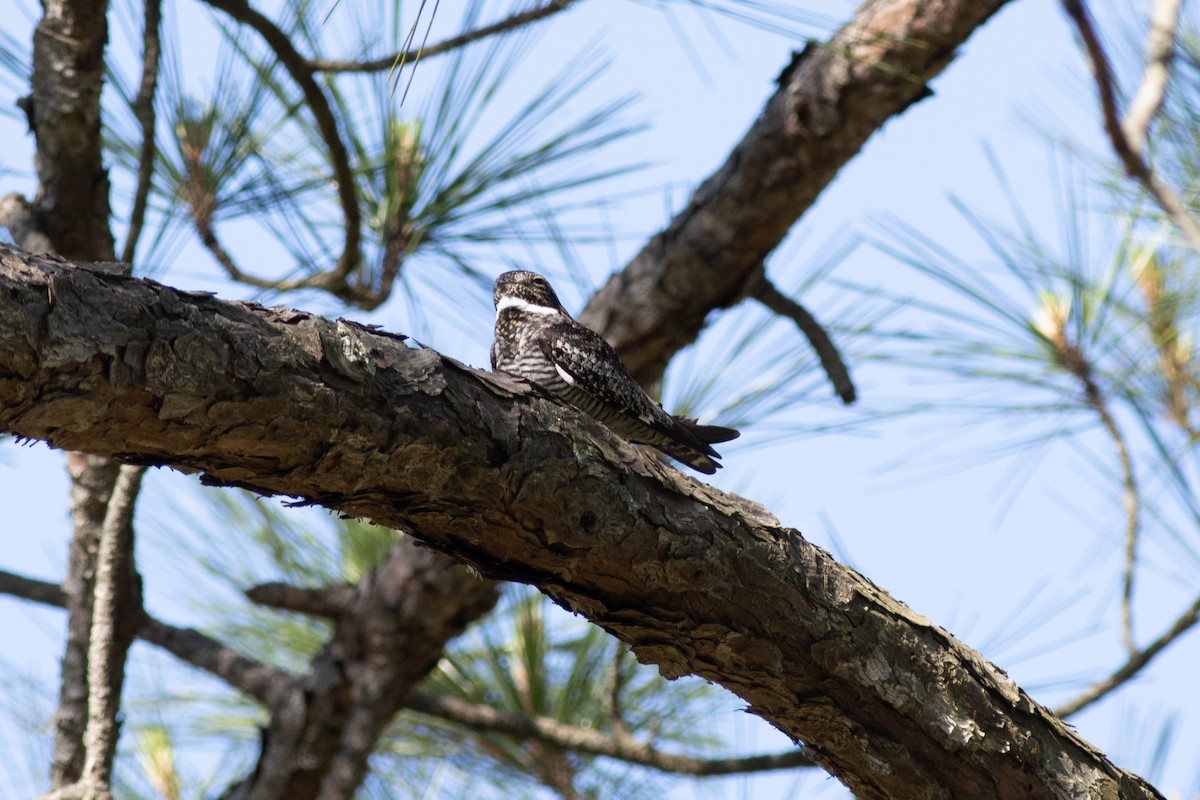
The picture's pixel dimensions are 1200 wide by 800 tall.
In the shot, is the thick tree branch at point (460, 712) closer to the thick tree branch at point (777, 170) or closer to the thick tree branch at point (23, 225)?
the thick tree branch at point (23, 225)

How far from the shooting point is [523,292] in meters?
3.99

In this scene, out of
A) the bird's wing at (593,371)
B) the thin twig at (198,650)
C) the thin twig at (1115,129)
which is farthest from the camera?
the thin twig at (198,650)

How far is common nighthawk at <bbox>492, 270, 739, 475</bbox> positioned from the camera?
3.36m

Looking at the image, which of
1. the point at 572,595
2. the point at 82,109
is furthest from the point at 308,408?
the point at 82,109

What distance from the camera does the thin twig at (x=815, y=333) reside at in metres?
3.81

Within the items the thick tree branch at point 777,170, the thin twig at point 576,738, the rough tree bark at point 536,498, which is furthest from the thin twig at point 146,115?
the thin twig at point 576,738

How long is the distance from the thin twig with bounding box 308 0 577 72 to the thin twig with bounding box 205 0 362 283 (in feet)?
0.22

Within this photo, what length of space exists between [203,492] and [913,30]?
3439mm

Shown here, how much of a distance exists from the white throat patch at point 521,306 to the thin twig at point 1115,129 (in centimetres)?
262

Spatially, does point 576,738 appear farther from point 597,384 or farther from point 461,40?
point 461,40

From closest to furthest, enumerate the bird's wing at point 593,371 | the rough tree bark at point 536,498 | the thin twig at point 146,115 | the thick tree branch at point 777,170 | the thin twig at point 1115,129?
the thin twig at point 1115,129, the rough tree bark at point 536,498, the thin twig at point 146,115, the bird's wing at point 593,371, the thick tree branch at point 777,170

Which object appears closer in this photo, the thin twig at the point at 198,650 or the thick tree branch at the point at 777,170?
the thin twig at the point at 198,650

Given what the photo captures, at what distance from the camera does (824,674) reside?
2104 mm

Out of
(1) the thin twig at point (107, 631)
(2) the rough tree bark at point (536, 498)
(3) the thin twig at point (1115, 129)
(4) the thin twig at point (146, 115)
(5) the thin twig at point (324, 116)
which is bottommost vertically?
(1) the thin twig at point (107, 631)
